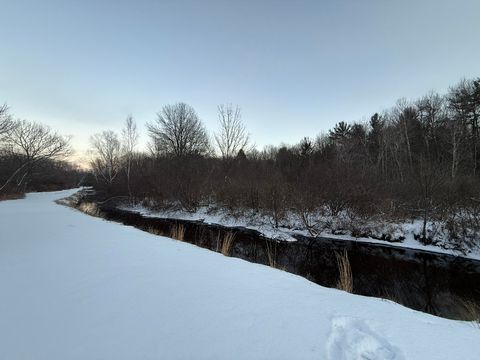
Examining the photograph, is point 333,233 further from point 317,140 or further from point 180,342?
point 317,140

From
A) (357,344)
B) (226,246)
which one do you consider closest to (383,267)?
(226,246)

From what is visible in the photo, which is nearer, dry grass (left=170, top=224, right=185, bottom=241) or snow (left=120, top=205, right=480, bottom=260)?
snow (left=120, top=205, right=480, bottom=260)

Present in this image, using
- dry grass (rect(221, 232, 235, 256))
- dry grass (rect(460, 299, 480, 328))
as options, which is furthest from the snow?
dry grass (rect(460, 299, 480, 328))

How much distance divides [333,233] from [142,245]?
10686 mm

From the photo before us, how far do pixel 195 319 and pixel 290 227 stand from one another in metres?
13.1

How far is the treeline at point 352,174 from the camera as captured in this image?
42.5 ft

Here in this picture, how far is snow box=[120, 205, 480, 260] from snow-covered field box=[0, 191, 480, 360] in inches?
363

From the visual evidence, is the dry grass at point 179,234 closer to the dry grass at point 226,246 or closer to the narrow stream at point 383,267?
the narrow stream at point 383,267

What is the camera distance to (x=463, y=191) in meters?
12.9

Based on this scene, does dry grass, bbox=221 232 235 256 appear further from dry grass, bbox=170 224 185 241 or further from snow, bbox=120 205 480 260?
snow, bbox=120 205 480 260

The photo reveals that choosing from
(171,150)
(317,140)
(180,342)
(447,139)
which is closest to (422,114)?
(447,139)

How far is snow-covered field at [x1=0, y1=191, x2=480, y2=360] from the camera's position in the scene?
109 inches

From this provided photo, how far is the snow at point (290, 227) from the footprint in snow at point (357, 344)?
34.6 ft

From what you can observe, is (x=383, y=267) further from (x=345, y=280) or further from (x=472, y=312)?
(x=472, y=312)
